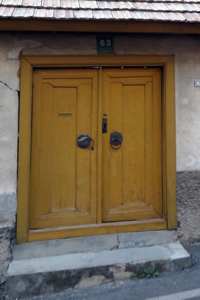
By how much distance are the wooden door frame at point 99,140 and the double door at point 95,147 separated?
0.07 metres

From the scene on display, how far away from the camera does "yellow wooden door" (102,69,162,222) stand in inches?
103

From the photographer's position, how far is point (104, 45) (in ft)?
8.25

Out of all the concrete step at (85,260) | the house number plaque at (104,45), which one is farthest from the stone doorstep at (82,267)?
the house number plaque at (104,45)

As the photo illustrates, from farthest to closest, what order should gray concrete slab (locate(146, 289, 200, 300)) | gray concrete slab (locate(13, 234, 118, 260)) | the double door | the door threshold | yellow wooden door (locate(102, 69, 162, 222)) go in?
yellow wooden door (locate(102, 69, 162, 222)) < the double door < the door threshold < gray concrete slab (locate(13, 234, 118, 260)) < gray concrete slab (locate(146, 289, 200, 300))

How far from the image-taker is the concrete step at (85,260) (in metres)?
2.11

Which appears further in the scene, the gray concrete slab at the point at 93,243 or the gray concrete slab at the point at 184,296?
the gray concrete slab at the point at 93,243

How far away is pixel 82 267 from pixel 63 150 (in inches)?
50.4

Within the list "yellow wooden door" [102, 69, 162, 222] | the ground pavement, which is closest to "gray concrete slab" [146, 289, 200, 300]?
the ground pavement

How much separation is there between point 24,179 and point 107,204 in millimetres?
1020

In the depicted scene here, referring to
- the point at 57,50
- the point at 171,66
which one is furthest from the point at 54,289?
the point at 171,66

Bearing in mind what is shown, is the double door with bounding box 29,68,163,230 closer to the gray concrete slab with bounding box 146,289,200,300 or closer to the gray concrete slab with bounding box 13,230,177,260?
the gray concrete slab with bounding box 13,230,177,260

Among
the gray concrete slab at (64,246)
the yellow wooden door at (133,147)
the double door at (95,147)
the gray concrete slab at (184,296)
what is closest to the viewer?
the gray concrete slab at (184,296)

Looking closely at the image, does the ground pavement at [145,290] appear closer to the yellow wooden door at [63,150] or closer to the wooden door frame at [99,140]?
the wooden door frame at [99,140]

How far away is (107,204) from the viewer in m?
2.62
